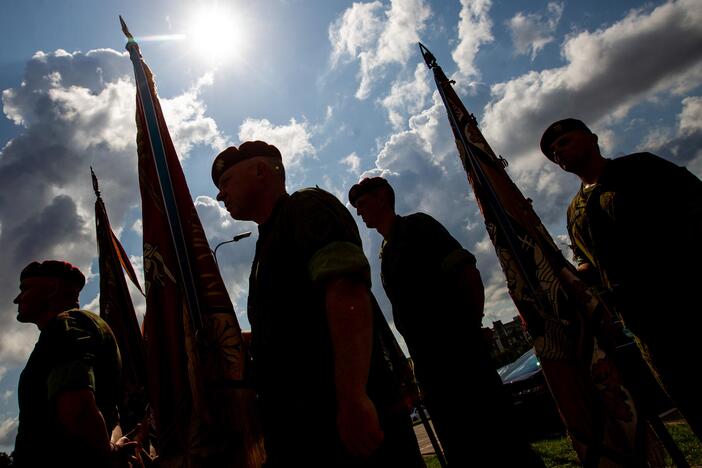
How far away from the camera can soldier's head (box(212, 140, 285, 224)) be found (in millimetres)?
1771

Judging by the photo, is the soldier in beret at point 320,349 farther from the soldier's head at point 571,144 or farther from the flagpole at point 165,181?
the soldier's head at point 571,144

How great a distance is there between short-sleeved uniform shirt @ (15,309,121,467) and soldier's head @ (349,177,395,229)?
2040mm

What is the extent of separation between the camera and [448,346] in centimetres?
232

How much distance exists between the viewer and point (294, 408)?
1.29 m

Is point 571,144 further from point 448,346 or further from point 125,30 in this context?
point 125,30

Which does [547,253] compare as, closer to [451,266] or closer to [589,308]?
[589,308]

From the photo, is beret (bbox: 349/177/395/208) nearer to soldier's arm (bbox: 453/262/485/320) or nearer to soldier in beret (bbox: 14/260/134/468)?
soldier's arm (bbox: 453/262/485/320)

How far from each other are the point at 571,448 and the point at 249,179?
5.01 m

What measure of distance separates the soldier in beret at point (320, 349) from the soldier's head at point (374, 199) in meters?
1.53

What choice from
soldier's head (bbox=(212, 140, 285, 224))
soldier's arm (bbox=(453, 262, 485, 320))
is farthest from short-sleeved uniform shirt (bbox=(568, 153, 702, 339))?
soldier's head (bbox=(212, 140, 285, 224))

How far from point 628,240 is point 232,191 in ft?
7.27

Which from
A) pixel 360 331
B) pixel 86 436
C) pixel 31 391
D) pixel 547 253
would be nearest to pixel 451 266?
pixel 547 253

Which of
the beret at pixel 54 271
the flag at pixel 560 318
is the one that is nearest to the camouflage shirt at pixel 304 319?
the flag at pixel 560 318

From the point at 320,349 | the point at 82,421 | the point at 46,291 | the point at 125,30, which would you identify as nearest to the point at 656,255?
the point at 320,349
